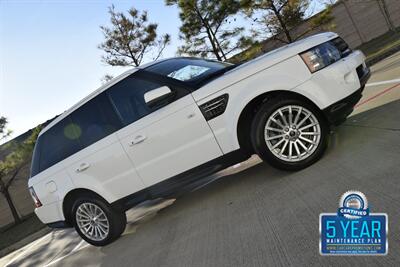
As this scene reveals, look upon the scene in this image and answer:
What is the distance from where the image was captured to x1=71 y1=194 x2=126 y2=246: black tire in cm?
533

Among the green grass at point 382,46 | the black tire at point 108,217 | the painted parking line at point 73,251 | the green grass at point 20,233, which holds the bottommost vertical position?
the green grass at point 382,46

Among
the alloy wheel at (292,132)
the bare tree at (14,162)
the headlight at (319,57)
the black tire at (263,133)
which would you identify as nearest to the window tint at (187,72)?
the black tire at (263,133)

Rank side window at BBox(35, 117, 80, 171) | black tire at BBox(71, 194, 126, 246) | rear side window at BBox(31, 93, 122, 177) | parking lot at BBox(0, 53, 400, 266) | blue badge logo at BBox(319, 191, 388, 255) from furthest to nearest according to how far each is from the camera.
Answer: side window at BBox(35, 117, 80, 171)
black tire at BBox(71, 194, 126, 246)
rear side window at BBox(31, 93, 122, 177)
parking lot at BBox(0, 53, 400, 266)
blue badge logo at BBox(319, 191, 388, 255)

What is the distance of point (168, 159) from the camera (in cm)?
480

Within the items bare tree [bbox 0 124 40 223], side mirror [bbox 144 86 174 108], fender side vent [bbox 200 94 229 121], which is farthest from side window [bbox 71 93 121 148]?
bare tree [bbox 0 124 40 223]

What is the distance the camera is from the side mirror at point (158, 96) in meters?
4.39

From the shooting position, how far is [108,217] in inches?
210

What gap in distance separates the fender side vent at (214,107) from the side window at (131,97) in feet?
2.32

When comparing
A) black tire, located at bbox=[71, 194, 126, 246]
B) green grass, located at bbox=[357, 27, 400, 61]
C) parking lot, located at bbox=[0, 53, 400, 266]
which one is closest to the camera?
parking lot, located at bbox=[0, 53, 400, 266]

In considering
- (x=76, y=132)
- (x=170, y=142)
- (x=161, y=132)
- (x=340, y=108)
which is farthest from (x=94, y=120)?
(x=340, y=108)

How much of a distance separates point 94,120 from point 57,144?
79cm

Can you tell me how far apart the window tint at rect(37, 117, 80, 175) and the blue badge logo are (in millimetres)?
3634

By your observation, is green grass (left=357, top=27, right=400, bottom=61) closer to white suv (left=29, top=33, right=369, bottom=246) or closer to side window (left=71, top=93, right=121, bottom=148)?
white suv (left=29, top=33, right=369, bottom=246)

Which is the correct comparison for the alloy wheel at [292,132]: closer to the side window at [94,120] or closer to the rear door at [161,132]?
the rear door at [161,132]
